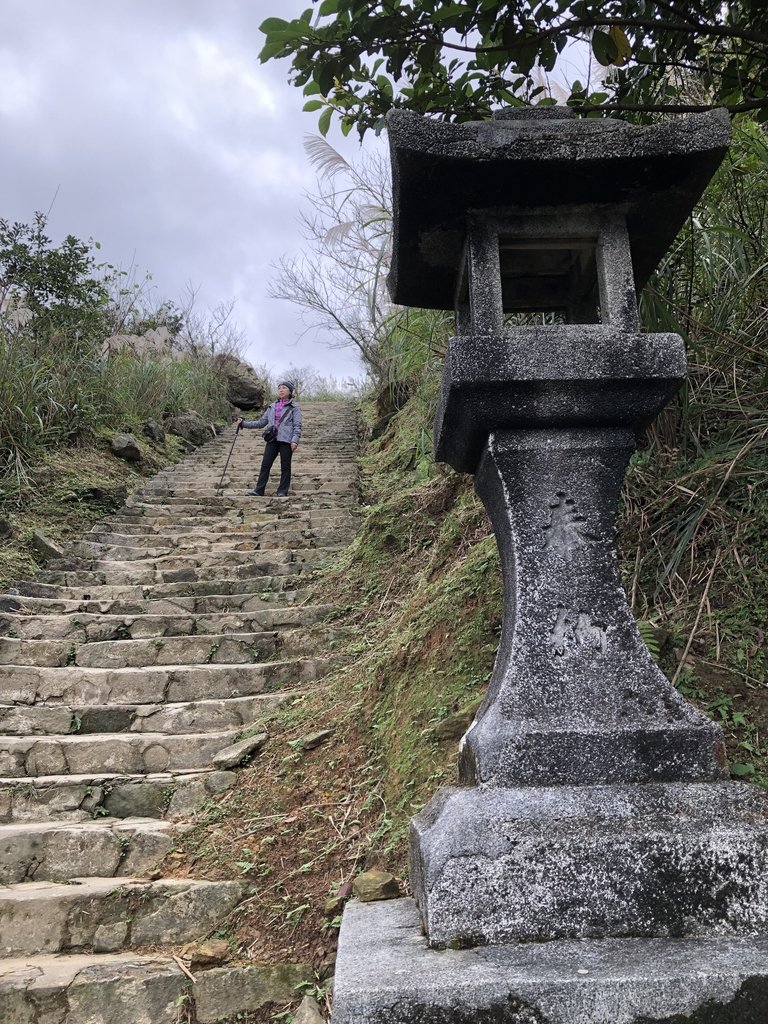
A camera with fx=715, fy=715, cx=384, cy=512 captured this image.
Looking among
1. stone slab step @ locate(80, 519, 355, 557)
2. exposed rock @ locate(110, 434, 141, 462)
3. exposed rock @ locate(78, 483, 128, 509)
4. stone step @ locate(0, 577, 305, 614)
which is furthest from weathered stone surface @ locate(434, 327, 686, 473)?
exposed rock @ locate(110, 434, 141, 462)

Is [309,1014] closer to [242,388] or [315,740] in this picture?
[315,740]

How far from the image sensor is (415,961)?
54.2 inches

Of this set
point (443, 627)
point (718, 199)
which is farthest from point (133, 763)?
point (718, 199)

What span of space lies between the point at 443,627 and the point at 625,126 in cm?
201

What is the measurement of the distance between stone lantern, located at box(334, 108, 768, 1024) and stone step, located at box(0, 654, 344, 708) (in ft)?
8.18

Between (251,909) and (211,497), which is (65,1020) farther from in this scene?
(211,497)

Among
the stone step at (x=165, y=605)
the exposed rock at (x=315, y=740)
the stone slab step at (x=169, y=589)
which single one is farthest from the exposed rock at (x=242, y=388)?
the exposed rock at (x=315, y=740)

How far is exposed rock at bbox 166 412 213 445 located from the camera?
35.7 ft

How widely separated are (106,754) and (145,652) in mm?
1016

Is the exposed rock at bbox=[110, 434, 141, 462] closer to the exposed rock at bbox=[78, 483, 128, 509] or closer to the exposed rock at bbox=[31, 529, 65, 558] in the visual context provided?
the exposed rock at bbox=[78, 483, 128, 509]

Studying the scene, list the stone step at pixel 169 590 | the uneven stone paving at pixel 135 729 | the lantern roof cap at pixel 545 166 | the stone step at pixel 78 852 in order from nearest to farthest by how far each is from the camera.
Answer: the lantern roof cap at pixel 545 166 → the uneven stone paving at pixel 135 729 → the stone step at pixel 78 852 → the stone step at pixel 169 590

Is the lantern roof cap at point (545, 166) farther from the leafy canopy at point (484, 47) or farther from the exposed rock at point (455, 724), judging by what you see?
the exposed rock at point (455, 724)

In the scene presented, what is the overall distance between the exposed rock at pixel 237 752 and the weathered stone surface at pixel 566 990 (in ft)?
7.39

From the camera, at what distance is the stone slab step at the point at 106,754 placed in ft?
12.1
